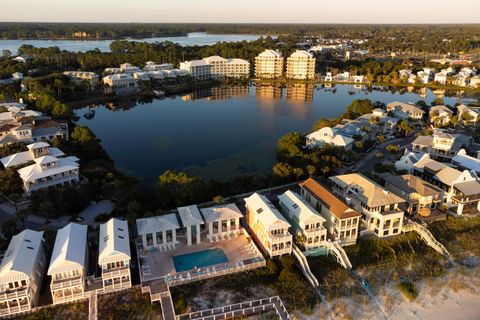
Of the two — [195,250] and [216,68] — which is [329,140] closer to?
[195,250]

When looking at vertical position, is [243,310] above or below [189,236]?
below

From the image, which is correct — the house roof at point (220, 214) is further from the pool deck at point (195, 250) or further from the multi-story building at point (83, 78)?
the multi-story building at point (83, 78)

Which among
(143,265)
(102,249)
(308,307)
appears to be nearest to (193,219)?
(143,265)

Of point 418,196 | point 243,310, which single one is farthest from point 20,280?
point 418,196

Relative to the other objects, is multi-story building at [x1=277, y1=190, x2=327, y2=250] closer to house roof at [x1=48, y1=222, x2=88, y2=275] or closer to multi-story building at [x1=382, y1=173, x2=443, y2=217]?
multi-story building at [x1=382, y1=173, x2=443, y2=217]

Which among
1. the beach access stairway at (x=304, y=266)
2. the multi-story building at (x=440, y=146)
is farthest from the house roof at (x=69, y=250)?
the multi-story building at (x=440, y=146)

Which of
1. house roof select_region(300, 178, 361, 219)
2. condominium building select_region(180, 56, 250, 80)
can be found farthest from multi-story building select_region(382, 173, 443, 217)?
condominium building select_region(180, 56, 250, 80)
